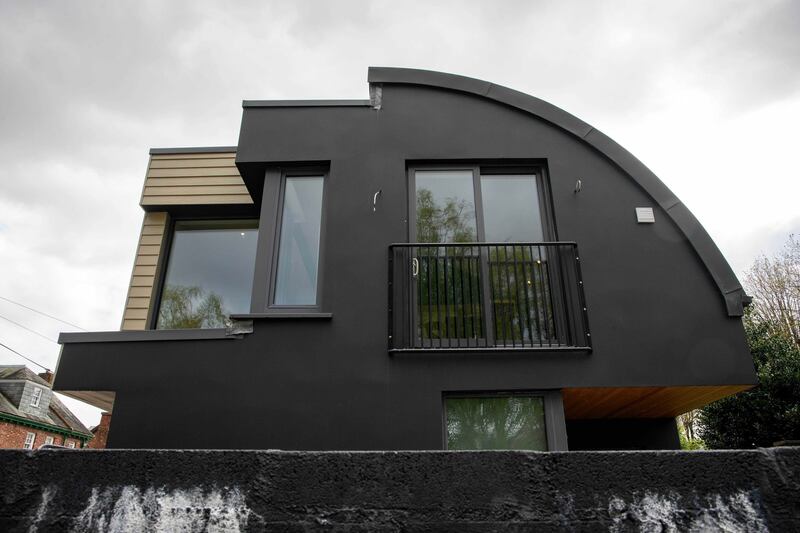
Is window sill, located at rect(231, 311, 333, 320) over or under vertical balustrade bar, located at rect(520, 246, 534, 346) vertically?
under

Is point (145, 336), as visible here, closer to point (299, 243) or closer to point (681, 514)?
point (299, 243)

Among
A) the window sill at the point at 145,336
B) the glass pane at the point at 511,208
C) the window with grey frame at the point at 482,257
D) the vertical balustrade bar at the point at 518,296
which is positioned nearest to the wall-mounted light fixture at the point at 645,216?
the window with grey frame at the point at 482,257

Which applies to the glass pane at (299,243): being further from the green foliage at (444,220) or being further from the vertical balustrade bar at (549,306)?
the vertical balustrade bar at (549,306)

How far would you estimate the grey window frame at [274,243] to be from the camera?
5.38 metres

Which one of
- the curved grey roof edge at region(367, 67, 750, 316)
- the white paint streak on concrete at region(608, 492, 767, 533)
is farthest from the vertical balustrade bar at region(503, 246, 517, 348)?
the white paint streak on concrete at region(608, 492, 767, 533)

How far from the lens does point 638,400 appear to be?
5.57 metres

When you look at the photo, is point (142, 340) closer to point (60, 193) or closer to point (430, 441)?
point (430, 441)

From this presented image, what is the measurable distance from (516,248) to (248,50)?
6885 mm

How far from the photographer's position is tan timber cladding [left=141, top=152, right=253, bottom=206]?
6.92 meters

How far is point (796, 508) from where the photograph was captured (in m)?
2.11

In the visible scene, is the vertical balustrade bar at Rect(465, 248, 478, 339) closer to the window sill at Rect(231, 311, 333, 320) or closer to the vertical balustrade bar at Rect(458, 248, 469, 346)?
the vertical balustrade bar at Rect(458, 248, 469, 346)

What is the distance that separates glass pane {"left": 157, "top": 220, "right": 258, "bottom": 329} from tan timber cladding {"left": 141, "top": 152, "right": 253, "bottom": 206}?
1.52ft

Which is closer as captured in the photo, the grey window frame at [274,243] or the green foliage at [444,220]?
the grey window frame at [274,243]

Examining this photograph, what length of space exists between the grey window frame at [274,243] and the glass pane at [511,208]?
73.4 inches
